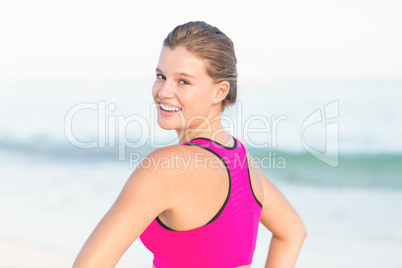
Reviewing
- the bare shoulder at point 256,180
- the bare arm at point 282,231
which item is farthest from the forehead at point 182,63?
the bare arm at point 282,231

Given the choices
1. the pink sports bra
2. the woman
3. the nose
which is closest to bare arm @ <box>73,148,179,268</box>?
the woman

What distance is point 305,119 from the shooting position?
16078 millimetres

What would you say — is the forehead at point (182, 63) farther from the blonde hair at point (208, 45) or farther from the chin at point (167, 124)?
the chin at point (167, 124)

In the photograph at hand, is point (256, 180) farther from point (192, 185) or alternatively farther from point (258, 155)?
point (258, 155)

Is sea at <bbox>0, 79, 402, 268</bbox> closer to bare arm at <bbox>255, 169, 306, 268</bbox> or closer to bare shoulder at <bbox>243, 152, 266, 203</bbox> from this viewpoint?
bare shoulder at <bbox>243, 152, 266, 203</bbox>

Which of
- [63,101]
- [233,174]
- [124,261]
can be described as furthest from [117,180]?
[63,101]

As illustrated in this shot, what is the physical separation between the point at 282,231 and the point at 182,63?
842 millimetres

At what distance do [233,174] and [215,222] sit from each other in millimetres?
178

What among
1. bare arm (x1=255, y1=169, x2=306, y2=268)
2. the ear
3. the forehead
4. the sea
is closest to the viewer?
the forehead

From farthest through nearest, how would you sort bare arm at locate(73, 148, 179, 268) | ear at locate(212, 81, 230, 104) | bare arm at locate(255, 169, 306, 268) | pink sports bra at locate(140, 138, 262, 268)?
1. bare arm at locate(255, 169, 306, 268)
2. ear at locate(212, 81, 230, 104)
3. pink sports bra at locate(140, 138, 262, 268)
4. bare arm at locate(73, 148, 179, 268)

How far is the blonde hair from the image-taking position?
194cm

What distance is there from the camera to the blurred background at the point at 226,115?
6.11m

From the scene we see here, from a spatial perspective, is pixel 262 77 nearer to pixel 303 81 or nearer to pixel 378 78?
pixel 303 81

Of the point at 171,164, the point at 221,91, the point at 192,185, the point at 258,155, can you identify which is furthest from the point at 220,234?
the point at 258,155
